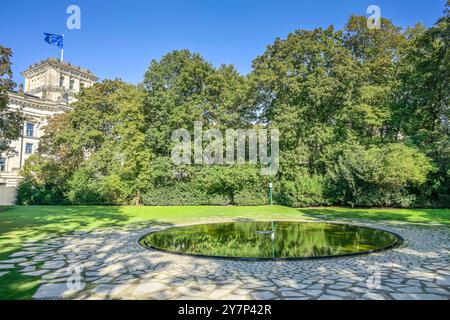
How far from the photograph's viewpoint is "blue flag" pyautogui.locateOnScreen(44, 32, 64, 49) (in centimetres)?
4466

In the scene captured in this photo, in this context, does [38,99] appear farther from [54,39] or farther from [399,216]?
[399,216]

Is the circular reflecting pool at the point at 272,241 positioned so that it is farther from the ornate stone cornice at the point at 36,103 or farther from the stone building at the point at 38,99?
the ornate stone cornice at the point at 36,103

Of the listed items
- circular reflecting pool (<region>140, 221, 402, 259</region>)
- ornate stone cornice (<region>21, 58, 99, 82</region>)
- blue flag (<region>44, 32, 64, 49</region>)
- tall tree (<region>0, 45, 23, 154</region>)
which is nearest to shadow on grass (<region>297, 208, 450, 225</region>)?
circular reflecting pool (<region>140, 221, 402, 259</region>)

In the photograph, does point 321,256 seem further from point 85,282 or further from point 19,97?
point 19,97

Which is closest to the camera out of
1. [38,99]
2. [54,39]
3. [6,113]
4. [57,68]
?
[6,113]

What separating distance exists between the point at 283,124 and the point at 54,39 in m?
39.5

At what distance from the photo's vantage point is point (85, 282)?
5.24 meters

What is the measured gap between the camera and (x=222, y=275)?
566 cm

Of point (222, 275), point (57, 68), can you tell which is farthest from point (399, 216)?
point (57, 68)

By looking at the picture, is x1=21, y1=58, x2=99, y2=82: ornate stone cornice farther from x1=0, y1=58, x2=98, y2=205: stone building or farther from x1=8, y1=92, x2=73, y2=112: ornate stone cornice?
x1=8, y1=92, x2=73, y2=112: ornate stone cornice

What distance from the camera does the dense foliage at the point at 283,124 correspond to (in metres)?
22.2

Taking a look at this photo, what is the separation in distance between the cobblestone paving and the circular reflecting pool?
688 mm

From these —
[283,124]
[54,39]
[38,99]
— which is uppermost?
[54,39]
